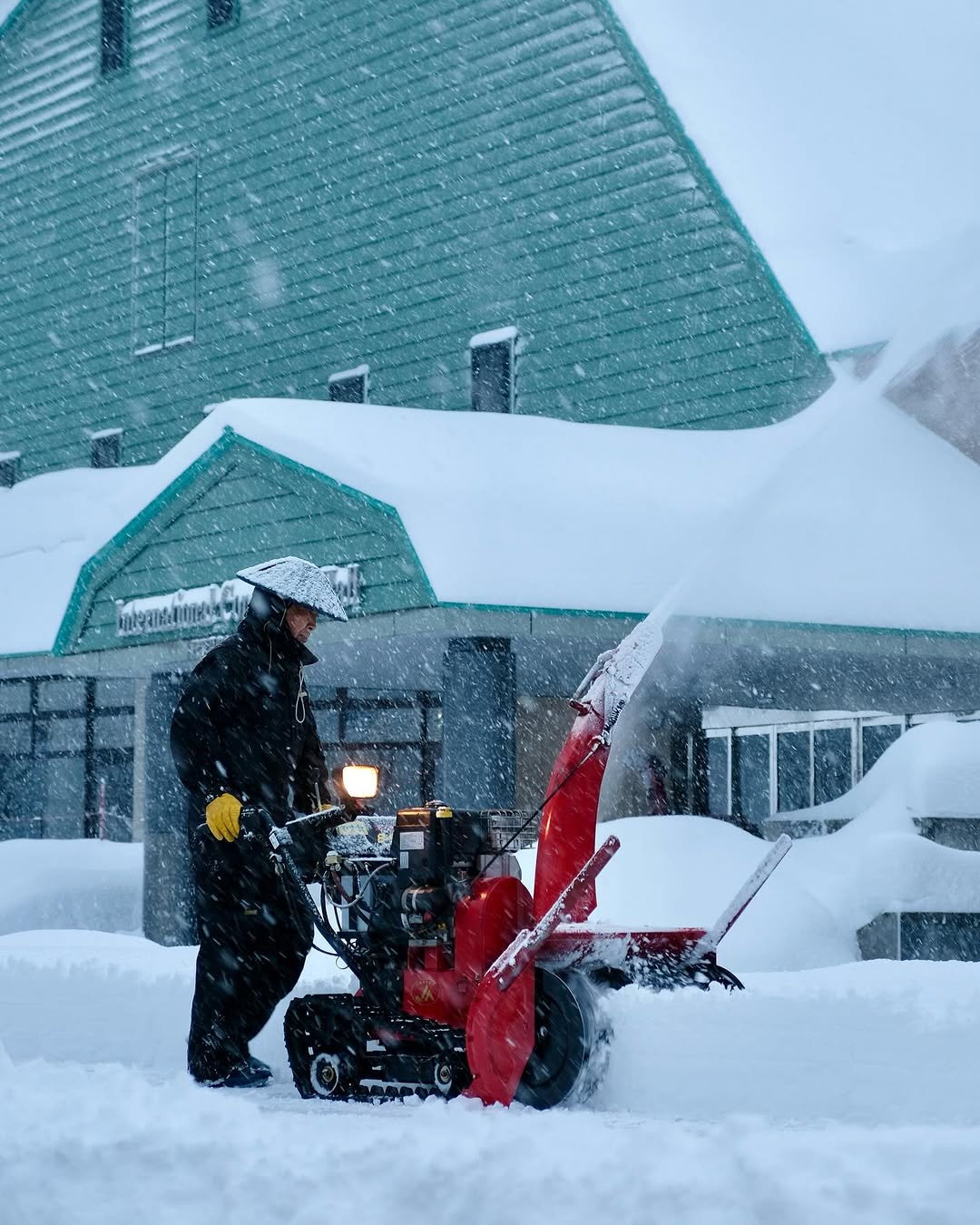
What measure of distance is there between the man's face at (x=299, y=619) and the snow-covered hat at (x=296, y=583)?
29 millimetres

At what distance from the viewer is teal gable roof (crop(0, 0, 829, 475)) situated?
46.6 feet

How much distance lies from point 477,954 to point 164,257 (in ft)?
50.6

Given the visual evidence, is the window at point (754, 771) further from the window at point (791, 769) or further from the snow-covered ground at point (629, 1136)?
the snow-covered ground at point (629, 1136)

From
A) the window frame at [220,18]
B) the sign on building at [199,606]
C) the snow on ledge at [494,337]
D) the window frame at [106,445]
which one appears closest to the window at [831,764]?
the snow on ledge at [494,337]

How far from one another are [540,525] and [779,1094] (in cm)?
597

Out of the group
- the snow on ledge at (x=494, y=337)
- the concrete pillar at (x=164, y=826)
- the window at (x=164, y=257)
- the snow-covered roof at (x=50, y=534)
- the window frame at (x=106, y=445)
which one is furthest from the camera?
the window frame at (x=106, y=445)

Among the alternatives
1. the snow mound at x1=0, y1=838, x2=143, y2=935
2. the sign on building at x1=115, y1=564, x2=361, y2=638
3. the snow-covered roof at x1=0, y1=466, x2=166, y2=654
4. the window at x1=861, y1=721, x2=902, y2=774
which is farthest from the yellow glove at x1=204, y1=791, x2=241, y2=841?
the window at x1=861, y1=721, x2=902, y2=774

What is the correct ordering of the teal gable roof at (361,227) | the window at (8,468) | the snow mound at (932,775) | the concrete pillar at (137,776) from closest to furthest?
the snow mound at (932,775)
the teal gable roof at (361,227)
the concrete pillar at (137,776)
the window at (8,468)

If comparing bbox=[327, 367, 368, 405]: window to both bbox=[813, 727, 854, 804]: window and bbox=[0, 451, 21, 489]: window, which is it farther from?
bbox=[0, 451, 21, 489]: window

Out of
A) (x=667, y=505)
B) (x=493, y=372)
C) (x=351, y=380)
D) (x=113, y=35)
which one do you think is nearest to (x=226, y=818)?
(x=667, y=505)

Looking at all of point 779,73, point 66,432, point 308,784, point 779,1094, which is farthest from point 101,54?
point 779,1094

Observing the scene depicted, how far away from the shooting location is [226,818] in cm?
574

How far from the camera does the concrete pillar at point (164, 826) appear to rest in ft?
49.0

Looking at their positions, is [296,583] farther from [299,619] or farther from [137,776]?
[137,776]
